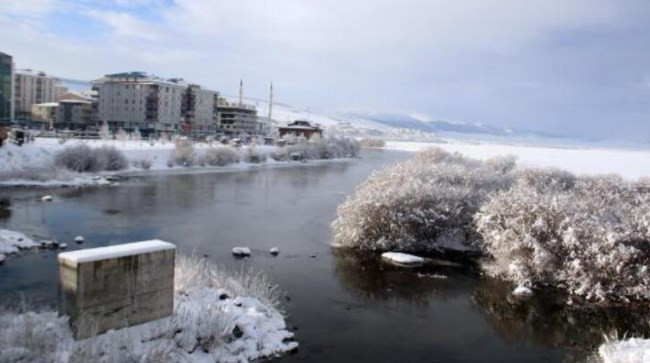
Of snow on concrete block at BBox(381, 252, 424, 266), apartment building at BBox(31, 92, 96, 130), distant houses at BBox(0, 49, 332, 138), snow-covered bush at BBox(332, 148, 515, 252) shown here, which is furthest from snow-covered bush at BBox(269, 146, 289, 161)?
snow on concrete block at BBox(381, 252, 424, 266)

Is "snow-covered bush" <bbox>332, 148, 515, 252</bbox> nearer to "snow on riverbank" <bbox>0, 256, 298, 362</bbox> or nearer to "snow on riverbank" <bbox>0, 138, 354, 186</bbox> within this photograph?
"snow on riverbank" <bbox>0, 256, 298, 362</bbox>

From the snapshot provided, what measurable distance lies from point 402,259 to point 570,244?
585 cm

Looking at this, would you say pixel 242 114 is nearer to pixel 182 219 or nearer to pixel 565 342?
pixel 182 219

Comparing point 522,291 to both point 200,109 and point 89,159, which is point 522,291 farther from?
point 200,109

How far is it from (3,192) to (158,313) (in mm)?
26853

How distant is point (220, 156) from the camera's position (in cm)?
6256

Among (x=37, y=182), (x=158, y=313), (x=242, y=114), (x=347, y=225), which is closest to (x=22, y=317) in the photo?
(x=158, y=313)

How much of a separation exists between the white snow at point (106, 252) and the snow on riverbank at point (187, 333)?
1172 mm

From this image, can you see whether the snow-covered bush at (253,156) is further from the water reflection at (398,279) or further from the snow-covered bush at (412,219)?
the water reflection at (398,279)

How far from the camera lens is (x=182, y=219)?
28.4 meters

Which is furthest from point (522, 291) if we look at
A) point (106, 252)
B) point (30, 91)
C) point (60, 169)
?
point (30, 91)

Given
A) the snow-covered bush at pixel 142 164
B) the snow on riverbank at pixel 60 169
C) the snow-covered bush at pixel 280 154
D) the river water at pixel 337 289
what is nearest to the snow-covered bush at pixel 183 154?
the snow on riverbank at pixel 60 169

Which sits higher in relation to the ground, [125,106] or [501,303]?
[125,106]

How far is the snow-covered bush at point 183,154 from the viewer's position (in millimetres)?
58375
